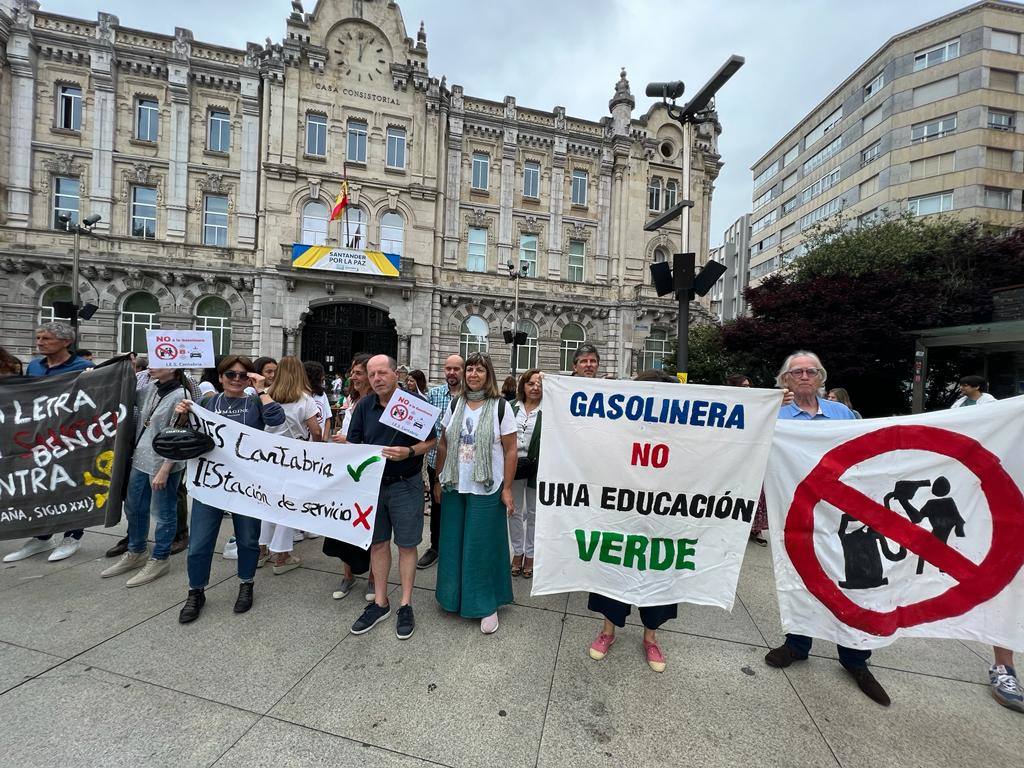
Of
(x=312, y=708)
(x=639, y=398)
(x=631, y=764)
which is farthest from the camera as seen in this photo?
(x=639, y=398)

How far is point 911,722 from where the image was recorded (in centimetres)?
246

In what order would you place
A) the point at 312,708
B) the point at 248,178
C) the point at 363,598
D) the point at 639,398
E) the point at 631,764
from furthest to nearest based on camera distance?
the point at 248,178
the point at 363,598
the point at 639,398
the point at 312,708
the point at 631,764

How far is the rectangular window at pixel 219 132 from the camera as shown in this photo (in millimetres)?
20594

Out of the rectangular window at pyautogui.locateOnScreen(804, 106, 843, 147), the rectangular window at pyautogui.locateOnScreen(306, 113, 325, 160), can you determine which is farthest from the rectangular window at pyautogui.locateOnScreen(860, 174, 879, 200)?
the rectangular window at pyautogui.locateOnScreen(306, 113, 325, 160)

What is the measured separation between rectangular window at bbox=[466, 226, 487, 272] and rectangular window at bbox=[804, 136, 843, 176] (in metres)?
34.8

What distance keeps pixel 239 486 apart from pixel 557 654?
2813mm

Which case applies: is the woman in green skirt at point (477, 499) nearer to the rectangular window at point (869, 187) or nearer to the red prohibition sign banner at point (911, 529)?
the red prohibition sign banner at point (911, 529)

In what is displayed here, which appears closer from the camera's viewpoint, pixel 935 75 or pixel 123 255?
pixel 123 255

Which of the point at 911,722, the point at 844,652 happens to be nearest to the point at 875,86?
the point at 844,652

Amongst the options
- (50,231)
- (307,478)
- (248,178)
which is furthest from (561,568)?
(50,231)

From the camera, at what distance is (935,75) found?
2917 centimetres

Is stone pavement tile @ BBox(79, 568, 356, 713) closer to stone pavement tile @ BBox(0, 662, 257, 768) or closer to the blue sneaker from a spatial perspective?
stone pavement tile @ BBox(0, 662, 257, 768)

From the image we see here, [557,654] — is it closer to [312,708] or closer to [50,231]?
[312,708]

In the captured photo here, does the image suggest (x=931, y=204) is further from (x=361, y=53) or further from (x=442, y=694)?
(x=442, y=694)
